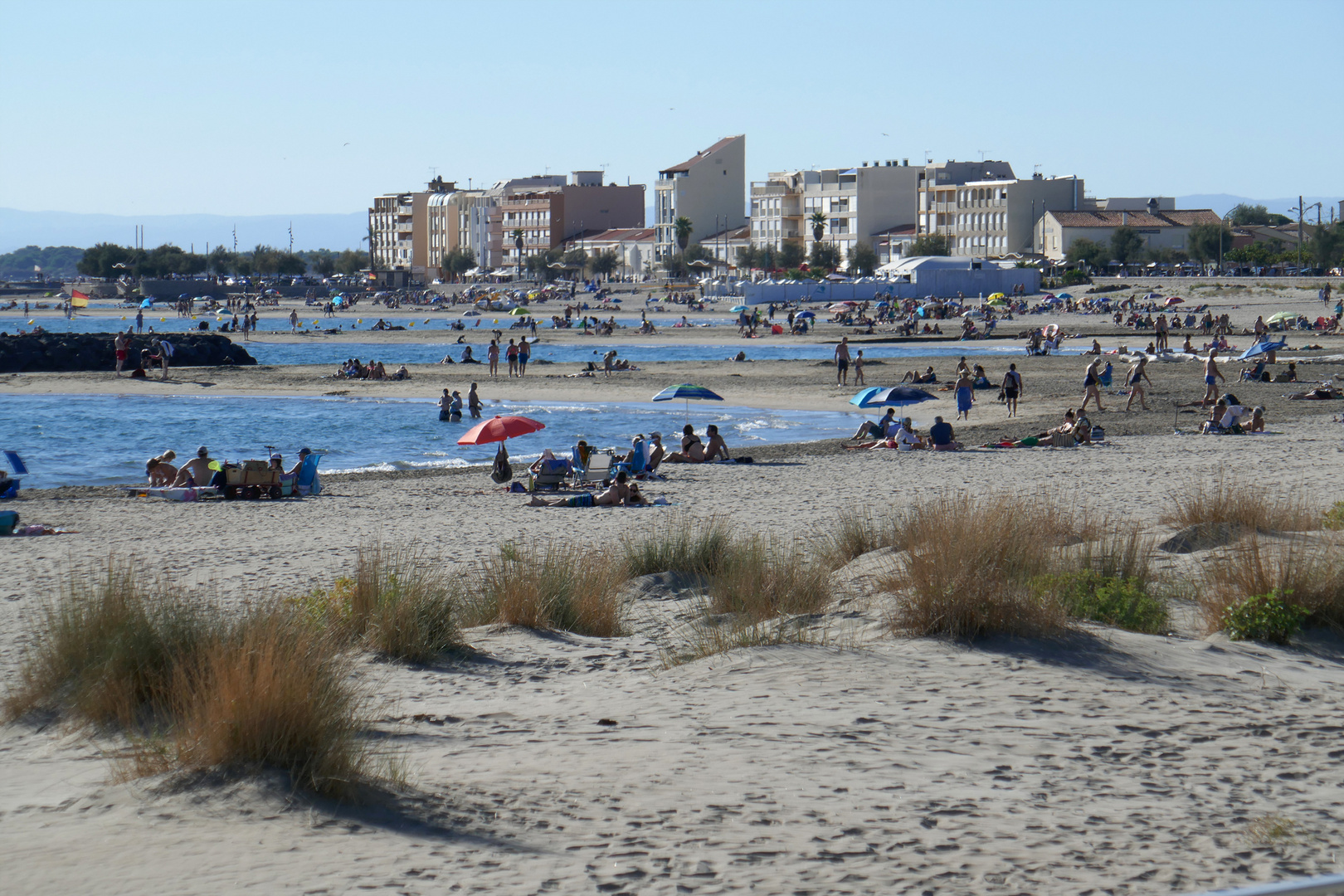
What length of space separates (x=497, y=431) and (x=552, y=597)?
9223mm

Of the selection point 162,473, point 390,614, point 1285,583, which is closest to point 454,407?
point 162,473

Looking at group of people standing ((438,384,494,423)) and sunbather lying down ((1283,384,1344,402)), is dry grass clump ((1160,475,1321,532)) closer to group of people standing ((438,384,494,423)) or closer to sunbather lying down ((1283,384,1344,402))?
sunbather lying down ((1283,384,1344,402))

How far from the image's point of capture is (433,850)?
3.95m

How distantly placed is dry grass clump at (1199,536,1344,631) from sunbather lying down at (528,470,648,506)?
26.2 ft

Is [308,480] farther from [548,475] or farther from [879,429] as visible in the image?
[879,429]

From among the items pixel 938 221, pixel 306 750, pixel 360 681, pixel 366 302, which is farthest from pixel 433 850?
pixel 938 221

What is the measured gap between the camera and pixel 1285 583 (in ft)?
22.2

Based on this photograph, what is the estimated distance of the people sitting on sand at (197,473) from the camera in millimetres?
16406

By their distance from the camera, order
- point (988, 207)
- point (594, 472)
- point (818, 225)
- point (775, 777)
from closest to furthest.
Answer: point (775, 777)
point (594, 472)
point (988, 207)
point (818, 225)

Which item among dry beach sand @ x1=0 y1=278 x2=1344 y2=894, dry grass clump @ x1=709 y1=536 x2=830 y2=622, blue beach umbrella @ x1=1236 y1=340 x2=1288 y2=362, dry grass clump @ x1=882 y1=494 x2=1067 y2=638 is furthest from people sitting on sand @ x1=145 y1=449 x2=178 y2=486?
blue beach umbrella @ x1=1236 y1=340 x2=1288 y2=362

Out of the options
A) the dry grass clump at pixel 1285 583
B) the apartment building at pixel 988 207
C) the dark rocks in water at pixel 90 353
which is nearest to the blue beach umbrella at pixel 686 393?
the dry grass clump at pixel 1285 583

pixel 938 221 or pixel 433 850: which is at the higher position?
pixel 938 221

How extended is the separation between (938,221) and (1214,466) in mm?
101326

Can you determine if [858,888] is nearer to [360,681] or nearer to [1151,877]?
[1151,877]
